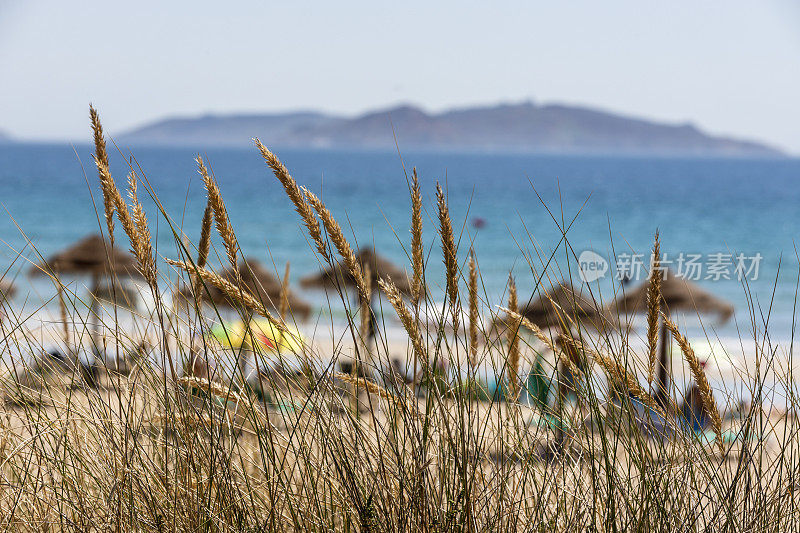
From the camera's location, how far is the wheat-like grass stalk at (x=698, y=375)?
5.11ft

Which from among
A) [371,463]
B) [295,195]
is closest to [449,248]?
[295,195]

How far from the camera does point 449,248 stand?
136 cm

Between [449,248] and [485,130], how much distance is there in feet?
581

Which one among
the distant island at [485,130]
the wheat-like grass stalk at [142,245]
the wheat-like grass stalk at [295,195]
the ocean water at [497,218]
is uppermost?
the distant island at [485,130]

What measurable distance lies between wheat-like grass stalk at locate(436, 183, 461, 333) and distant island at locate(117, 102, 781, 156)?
566 ft

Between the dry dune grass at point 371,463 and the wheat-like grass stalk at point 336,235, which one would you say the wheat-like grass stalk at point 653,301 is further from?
the wheat-like grass stalk at point 336,235

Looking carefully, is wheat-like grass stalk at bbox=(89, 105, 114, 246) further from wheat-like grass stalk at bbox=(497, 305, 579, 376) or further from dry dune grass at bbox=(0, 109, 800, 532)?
wheat-like grass stalk at bbox=(497, 305, 579, 376)

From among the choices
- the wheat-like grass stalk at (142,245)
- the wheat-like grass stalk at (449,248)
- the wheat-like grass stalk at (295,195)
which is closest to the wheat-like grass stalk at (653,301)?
the wheat-like grass stalk at (449,248)

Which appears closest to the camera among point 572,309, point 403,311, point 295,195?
point 295,195

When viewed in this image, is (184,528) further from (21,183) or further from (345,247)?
(21,183)

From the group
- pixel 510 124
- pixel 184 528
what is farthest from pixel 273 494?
pixel 510 124

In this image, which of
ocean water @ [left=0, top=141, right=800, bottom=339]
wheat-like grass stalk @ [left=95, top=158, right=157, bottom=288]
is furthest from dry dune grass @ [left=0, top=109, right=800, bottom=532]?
ocean water @ [left=0, top=141, right=800, bottom=339]

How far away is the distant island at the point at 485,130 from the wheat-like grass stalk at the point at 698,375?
17226cm

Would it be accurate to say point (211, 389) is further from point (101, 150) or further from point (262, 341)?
point (262, 341)
